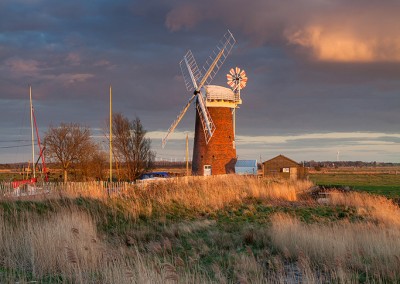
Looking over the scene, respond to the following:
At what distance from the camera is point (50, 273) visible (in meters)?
9.34

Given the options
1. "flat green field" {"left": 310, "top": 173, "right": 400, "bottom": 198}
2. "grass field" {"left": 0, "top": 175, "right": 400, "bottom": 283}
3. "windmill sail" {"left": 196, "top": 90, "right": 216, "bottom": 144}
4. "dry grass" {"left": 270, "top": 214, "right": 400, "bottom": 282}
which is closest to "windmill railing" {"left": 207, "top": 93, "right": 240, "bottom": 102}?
"windmill sail" {"left": 196, "top": 90, "right": 216, "bottom": 144}

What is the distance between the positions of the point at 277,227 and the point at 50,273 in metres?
8.21

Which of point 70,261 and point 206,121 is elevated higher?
point 206,121

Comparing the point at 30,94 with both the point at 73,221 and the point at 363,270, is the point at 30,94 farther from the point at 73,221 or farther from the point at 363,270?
the point at 363,270

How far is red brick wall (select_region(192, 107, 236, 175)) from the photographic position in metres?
48.7

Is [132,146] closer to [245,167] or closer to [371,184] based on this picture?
[245,167]

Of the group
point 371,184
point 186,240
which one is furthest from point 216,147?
point 186,240

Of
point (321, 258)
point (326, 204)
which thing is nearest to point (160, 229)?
point (321, 258)

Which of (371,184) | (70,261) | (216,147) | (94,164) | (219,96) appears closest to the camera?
(70,261)

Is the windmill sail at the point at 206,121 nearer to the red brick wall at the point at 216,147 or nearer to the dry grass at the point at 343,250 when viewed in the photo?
the red brick wall at the point at 216,147

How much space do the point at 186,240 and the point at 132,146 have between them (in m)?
34.6

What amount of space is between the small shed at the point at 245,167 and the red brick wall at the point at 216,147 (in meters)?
3.66

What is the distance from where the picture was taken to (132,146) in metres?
48.3

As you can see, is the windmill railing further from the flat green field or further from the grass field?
the grass field
